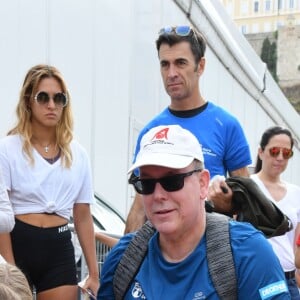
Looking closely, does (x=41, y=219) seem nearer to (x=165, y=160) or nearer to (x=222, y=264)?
(x=165, y=160)

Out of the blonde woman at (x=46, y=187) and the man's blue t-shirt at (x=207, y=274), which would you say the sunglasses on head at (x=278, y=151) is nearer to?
the blonde woman at (x=46, y=187)

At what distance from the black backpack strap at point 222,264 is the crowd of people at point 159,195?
0.05 feet

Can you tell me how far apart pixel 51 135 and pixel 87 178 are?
34 cm

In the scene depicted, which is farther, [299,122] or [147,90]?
[299,122]

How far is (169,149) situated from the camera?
7.22ft

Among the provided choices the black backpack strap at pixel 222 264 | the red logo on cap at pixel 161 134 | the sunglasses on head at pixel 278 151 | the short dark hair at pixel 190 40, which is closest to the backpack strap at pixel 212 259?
the black backpack strap at pixel 222 264

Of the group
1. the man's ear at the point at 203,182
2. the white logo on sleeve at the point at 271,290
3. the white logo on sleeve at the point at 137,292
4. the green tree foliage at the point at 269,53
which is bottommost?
the white logo on sleeve at the point at 137,292

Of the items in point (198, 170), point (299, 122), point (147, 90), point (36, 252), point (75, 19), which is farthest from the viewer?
point (299, 122)

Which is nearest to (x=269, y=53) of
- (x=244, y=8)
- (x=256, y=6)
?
(x=244, y=8)

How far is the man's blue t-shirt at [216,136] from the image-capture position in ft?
10.7

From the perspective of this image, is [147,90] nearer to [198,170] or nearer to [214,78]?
[214,78]

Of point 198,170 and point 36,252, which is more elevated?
point 198,170

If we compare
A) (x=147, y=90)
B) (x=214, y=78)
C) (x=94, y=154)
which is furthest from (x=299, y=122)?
(x=94, y=154)

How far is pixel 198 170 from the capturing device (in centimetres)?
226
